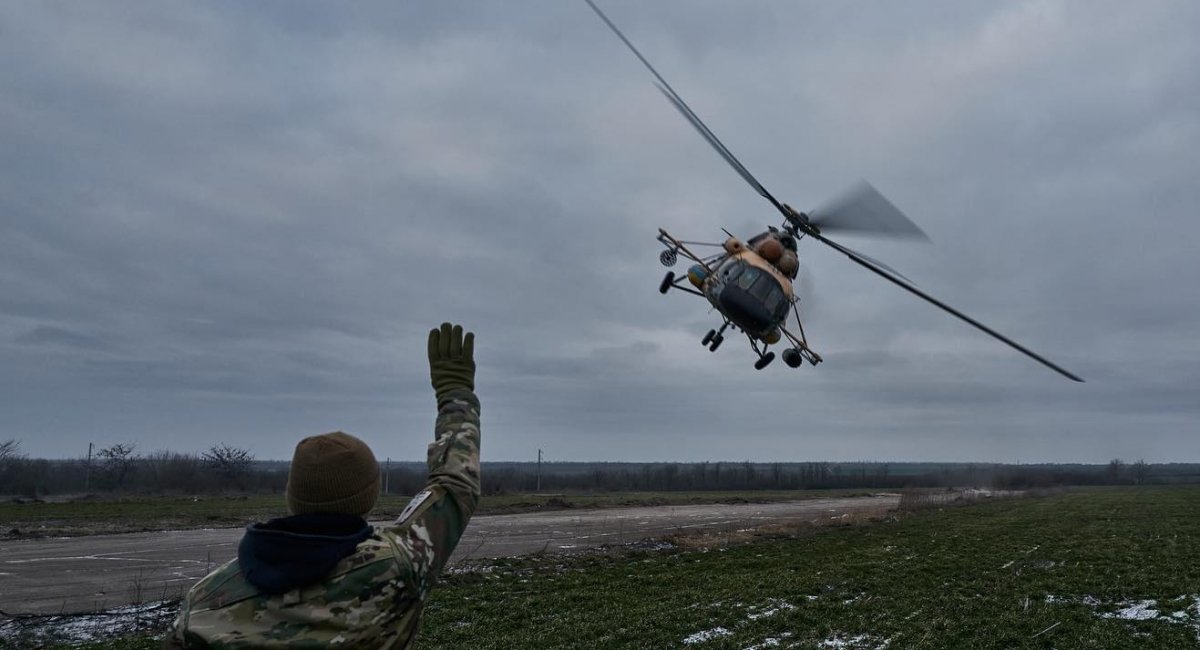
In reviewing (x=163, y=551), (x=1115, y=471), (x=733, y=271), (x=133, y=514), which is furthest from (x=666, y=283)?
(x=1115, y=471)

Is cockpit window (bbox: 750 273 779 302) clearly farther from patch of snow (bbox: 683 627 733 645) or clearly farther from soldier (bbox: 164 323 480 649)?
soldier (bbox: 164 323 480 649)

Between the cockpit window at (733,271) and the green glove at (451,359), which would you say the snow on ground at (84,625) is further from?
the green glove at (451,359)

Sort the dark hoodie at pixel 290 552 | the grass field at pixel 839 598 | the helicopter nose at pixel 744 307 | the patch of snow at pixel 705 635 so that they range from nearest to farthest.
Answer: the dark hoodie at pixel 290 552 → the patch of snow at pixel 705 635 → the grass field at pixel 839 598 → the helicopter nose at pixel 744 307

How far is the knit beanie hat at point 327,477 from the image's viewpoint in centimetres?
249

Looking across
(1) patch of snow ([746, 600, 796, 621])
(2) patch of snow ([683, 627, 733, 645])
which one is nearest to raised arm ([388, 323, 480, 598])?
(2) patch of snow ([683, 627, 733, 645])

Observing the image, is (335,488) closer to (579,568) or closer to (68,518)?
(579,568)

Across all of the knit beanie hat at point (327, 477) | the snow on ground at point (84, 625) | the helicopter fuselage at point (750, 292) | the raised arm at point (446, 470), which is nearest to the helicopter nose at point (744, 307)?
the helicopter fuselage at point (750, 292)

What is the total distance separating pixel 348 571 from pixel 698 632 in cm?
1009

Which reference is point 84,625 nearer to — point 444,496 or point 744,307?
point 744,307

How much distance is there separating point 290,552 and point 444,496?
23.8 inches

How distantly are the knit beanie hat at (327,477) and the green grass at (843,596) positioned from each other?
9.25 m

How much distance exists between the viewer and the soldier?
2389 mm

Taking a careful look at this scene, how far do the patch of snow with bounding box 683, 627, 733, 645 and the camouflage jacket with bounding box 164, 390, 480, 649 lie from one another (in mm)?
9042

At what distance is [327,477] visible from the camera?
2.50 metres
